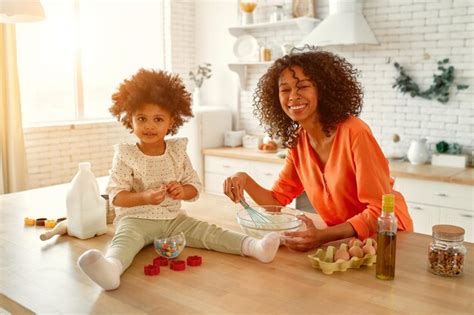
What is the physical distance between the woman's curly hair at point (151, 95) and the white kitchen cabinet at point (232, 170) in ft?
8.37

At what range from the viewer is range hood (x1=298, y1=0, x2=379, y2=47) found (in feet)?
12.9

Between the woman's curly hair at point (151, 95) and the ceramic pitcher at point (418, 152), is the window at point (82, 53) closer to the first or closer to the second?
the ceramic pitcher at point (418, 152)

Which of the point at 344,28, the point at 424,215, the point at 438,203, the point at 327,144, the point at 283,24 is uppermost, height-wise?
the point at 283,24

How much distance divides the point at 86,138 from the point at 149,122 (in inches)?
135

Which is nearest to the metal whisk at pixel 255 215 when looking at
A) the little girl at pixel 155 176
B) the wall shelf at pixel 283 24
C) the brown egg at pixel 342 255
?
the little girl at pixel 155 176

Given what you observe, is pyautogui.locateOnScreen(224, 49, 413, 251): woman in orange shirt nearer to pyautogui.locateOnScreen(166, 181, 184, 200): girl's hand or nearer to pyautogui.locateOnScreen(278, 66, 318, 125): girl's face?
pyautogui.locateOnScreen(278, 66, 318, 125): girl's face

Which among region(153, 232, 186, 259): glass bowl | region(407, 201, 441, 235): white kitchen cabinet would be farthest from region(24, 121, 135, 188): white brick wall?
region(153, 232, 186, 259): glass bowl

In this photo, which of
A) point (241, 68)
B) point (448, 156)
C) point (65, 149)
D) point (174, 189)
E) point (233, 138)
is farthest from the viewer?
point (241, 68)

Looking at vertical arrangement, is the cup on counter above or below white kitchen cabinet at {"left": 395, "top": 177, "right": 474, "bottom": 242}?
above

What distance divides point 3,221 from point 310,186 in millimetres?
1202

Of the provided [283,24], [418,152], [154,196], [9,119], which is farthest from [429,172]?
[9,119]

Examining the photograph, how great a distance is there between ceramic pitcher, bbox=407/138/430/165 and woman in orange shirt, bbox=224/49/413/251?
7.03 feet

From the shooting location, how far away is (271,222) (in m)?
1.69

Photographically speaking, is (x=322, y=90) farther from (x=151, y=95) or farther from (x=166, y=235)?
(x=166, y=235)
